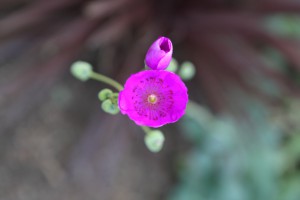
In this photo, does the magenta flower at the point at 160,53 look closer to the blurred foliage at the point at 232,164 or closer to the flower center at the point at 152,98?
the flower center at the point at 152,98

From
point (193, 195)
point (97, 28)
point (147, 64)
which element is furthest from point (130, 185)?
point (147, 64)

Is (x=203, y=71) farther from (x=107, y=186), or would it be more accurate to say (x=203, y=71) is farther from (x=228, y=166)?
(x=107, y=186)

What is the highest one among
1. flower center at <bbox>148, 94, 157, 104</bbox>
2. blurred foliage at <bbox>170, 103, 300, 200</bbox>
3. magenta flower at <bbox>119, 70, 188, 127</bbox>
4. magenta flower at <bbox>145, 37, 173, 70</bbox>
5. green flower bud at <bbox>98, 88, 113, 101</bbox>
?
magenta flower at <bbox>145, 37, 173, 70</bbox>

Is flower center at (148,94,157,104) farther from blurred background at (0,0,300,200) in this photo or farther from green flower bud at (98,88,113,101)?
blurred background at (0,0,300,200)

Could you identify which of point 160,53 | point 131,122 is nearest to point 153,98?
point 160,53

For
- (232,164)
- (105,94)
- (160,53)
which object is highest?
(160,53)

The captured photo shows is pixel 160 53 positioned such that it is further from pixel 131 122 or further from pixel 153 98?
pixel 131 122

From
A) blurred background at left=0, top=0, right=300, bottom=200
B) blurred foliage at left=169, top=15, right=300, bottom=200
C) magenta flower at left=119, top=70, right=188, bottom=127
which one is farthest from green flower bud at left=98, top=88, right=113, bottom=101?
blurred foliage at left=169, top=15, right=300, bottom=200
